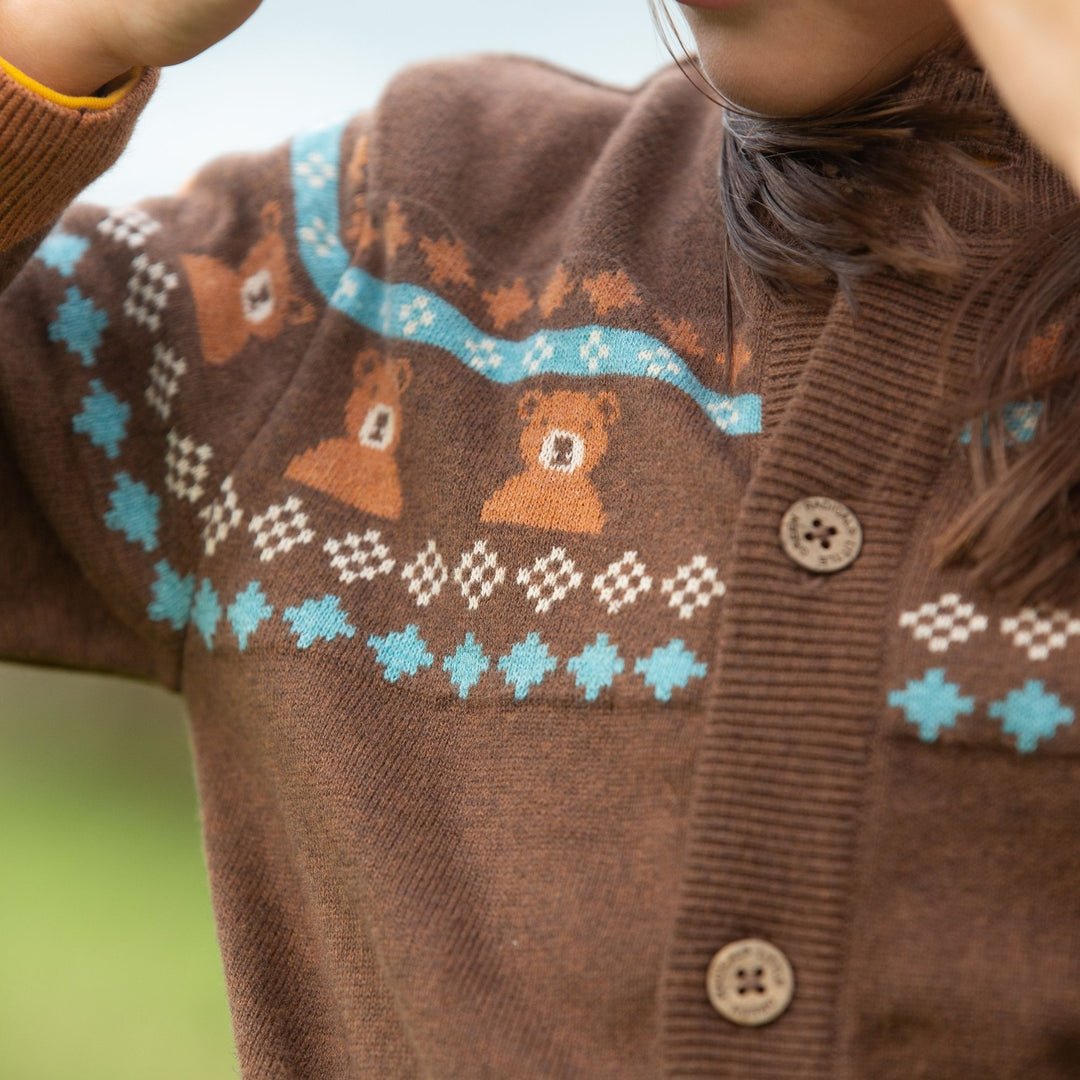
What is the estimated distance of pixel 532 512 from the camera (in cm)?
59

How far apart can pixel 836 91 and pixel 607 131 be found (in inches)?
8.1

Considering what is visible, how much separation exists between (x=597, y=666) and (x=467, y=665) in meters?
0.08

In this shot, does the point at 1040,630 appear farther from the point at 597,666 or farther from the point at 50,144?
the point at 50,144

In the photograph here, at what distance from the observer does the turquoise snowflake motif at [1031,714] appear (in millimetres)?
471

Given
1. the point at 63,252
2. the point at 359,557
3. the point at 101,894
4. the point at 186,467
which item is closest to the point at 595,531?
the point at 359,557

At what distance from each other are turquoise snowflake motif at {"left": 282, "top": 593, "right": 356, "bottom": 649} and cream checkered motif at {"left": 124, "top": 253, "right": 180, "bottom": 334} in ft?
0.65

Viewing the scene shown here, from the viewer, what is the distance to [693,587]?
0.54 meters

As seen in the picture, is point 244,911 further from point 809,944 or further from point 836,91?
point 836,91

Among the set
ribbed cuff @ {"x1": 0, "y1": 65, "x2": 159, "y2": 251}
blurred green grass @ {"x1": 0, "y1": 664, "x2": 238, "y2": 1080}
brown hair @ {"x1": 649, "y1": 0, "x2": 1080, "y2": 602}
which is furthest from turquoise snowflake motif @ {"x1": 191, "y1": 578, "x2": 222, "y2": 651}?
blurred green grass @ {"x1": 0, "y1": 664, "x2": 238, "y2": 1080}

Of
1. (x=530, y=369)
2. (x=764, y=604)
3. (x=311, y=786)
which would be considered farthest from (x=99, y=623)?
(x=764, y=604)

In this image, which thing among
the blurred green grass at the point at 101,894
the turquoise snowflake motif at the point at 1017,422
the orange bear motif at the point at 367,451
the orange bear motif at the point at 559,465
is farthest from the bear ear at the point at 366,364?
the blurred green grass at the point at 101,894

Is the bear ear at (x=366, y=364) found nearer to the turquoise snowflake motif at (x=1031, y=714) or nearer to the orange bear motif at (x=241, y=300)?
the orange bear motif at (x=241, y=300)

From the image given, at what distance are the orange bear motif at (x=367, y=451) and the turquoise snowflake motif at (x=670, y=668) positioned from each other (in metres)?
0.18

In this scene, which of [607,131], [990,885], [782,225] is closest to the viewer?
[990,885]
